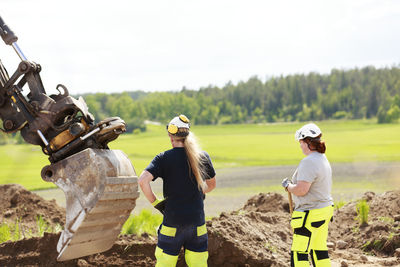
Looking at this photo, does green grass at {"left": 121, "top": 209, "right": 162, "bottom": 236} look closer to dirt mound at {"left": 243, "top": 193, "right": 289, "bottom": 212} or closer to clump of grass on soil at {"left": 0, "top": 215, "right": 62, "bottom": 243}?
clump of grass on soil at {"left": 0, "top": 215, "right": 62, "bottom": 243}

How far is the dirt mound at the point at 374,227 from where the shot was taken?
8602 mm

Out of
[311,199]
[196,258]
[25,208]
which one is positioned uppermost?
[311,199]

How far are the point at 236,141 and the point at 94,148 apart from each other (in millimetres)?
53355

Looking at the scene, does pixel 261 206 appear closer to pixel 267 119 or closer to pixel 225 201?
pixel 225 201

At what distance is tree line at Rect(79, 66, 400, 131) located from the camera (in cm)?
7219

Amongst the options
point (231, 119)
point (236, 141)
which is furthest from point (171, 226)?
point (231, 119)

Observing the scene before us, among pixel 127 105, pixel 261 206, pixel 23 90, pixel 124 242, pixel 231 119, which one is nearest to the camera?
pixel 23 90

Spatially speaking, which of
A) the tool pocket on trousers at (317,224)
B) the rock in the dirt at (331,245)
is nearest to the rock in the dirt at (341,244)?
the rock in the dirt at (331,245)

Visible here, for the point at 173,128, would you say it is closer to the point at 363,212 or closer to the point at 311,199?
the point at 311,199

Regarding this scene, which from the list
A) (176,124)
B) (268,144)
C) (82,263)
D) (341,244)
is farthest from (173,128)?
(268,144)

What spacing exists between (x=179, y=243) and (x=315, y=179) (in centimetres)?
157

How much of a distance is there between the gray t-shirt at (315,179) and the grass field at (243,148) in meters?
9.20

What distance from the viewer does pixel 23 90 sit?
5.64m

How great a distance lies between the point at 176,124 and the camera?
534 cm
